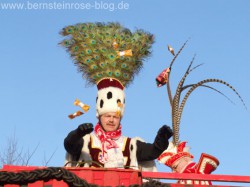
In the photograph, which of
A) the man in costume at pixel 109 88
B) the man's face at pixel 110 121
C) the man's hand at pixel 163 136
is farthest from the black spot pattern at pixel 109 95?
the man's hand at pixel 163 136

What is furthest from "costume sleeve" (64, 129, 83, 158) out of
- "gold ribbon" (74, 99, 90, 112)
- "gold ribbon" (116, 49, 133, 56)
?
"gold ribbon" (116, 49, 133, 56)

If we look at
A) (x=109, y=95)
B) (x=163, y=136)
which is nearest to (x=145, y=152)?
(x=163, y=136)

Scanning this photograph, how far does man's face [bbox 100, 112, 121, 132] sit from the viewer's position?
7652 mm

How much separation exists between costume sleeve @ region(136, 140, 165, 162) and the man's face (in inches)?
18.2

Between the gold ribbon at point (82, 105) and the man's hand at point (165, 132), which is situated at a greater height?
the gold ribbon at point (82, 105)

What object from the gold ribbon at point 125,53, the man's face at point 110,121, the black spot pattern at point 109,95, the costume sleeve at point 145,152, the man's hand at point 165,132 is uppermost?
the gold ribbon at point 125,53

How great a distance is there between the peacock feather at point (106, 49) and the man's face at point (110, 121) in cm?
73

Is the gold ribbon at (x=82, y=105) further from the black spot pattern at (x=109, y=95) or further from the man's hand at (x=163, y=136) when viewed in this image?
the man's hand at (x=163, y=136)

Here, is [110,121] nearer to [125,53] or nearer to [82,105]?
[82,105]

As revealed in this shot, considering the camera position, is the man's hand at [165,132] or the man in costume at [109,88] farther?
the man in costume at [109,88]

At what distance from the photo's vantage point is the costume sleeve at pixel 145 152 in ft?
24.6

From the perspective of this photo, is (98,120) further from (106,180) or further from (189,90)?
(106,180)

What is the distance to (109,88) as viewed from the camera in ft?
25.9

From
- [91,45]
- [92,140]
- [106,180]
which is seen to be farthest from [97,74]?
[106,180]
